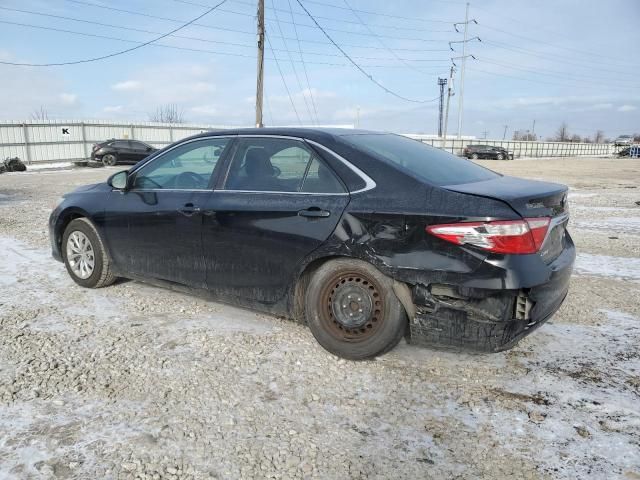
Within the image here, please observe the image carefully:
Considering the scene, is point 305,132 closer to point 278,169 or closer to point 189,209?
point 278,169

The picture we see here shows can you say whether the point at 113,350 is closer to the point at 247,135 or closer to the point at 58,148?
the point at 247,135

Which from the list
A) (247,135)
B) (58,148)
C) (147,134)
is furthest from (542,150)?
(247,135)

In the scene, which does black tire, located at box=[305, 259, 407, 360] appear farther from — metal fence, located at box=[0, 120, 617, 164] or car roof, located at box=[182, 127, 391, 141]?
metal fence, located at box=[0, 120, 617, 164]

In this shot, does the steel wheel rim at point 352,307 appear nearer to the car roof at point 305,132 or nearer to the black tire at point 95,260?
the car roof at point 305,132

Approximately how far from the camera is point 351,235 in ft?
10.7

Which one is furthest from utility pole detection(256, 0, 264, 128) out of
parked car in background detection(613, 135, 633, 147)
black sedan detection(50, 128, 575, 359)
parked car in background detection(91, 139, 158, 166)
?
parked car in background detection(613, 135, 633, 147)

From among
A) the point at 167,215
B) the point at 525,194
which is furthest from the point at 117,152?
the point at 525,194

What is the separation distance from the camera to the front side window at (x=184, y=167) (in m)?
4.14

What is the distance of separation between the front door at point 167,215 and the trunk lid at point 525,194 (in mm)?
2015

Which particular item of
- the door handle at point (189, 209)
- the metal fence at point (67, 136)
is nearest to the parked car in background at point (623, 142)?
the metal fence at point (67, 136)

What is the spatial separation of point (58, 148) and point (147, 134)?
5.77 m

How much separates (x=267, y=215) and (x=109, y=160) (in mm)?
25322

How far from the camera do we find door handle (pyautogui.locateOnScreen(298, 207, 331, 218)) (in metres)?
3.39

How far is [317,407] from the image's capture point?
9.48 ft
